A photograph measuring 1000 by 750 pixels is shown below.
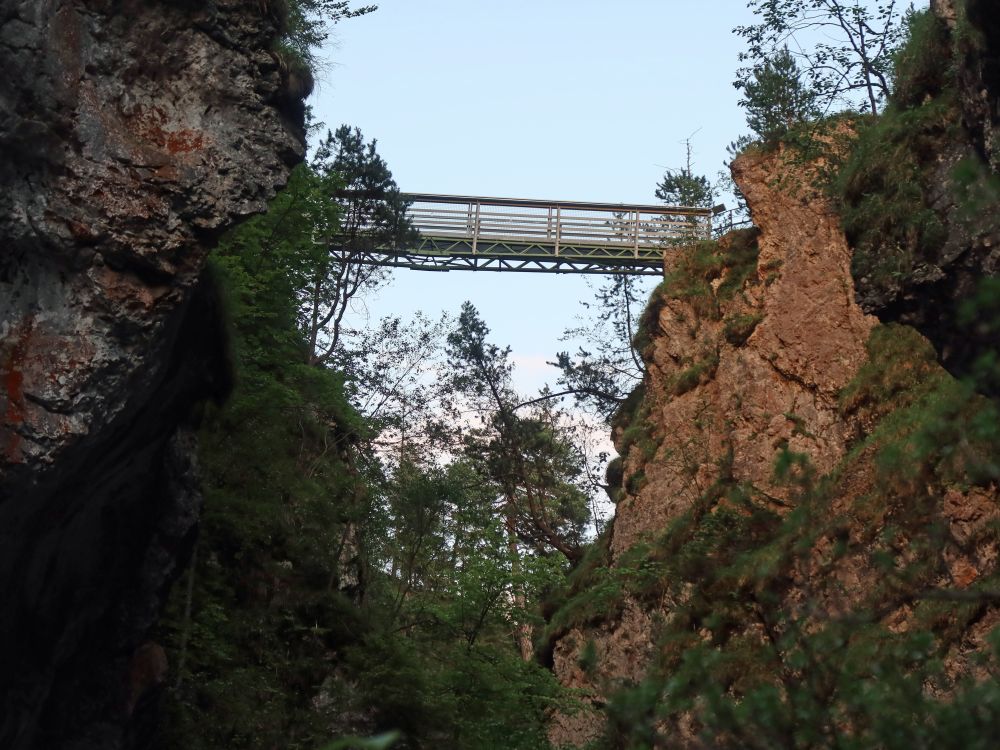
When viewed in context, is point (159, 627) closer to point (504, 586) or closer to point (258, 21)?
point (504, 586)

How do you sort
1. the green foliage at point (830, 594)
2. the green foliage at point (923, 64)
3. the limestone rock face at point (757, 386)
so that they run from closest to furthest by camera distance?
the green foliage at point (830, 594) → the green foliage at point (923, 64) → the limestone rock face at point (757, 386)

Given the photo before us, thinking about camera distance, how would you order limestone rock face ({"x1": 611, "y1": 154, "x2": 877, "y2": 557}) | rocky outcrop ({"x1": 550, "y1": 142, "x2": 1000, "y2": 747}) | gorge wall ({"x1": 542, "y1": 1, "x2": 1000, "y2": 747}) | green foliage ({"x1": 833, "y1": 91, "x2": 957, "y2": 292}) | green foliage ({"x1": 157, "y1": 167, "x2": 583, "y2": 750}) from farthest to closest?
limestone rock face ({"x1": 611, "y1": 154, "x2": 877, "y2": 557}) < green foliage ({"x1": 157, "y1": 167, "x2": 583, "y2": 750}) < rocky outcrop ({"x1": 550, "y1": 142, "x2": 1000, "y2": 747}) < green foliage ({"x1": 833, "y1": 91, "x2": 957, "y2": 292}) < gorge wall ({"x1": 542, "y1": 1, "x2": 1000, "y2": 747})

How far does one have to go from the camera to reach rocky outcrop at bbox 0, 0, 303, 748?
10.9 m

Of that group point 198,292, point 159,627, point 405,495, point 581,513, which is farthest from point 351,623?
point 581,513

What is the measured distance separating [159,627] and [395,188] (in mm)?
13977

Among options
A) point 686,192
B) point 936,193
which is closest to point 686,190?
point 686,192

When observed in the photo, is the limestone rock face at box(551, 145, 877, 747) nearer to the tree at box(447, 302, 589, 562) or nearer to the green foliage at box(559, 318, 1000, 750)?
the green foliage at box(559, 318, 1000, 750)

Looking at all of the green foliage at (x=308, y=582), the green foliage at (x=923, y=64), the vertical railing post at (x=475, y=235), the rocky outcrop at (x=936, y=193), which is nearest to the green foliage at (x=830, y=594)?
the rocky outcrop at (x=936, y=193)

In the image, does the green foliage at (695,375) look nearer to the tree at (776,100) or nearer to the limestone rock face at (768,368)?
the limestone rock face at (768,368)

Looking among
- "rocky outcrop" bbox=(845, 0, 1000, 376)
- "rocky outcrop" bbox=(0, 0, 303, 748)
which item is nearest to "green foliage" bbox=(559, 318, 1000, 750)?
"rocky outcrop" bbox=(845, 0, 1000, 376)

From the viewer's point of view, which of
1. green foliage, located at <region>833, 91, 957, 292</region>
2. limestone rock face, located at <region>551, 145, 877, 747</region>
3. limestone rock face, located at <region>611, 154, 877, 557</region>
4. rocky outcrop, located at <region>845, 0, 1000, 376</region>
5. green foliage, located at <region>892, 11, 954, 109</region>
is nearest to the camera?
rocky outcrop, located at <region>845, 0, 1000, 376</region>

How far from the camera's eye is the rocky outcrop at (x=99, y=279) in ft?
35.7

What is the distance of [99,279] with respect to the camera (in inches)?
445

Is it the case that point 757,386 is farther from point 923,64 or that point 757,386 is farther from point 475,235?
point 475,235
